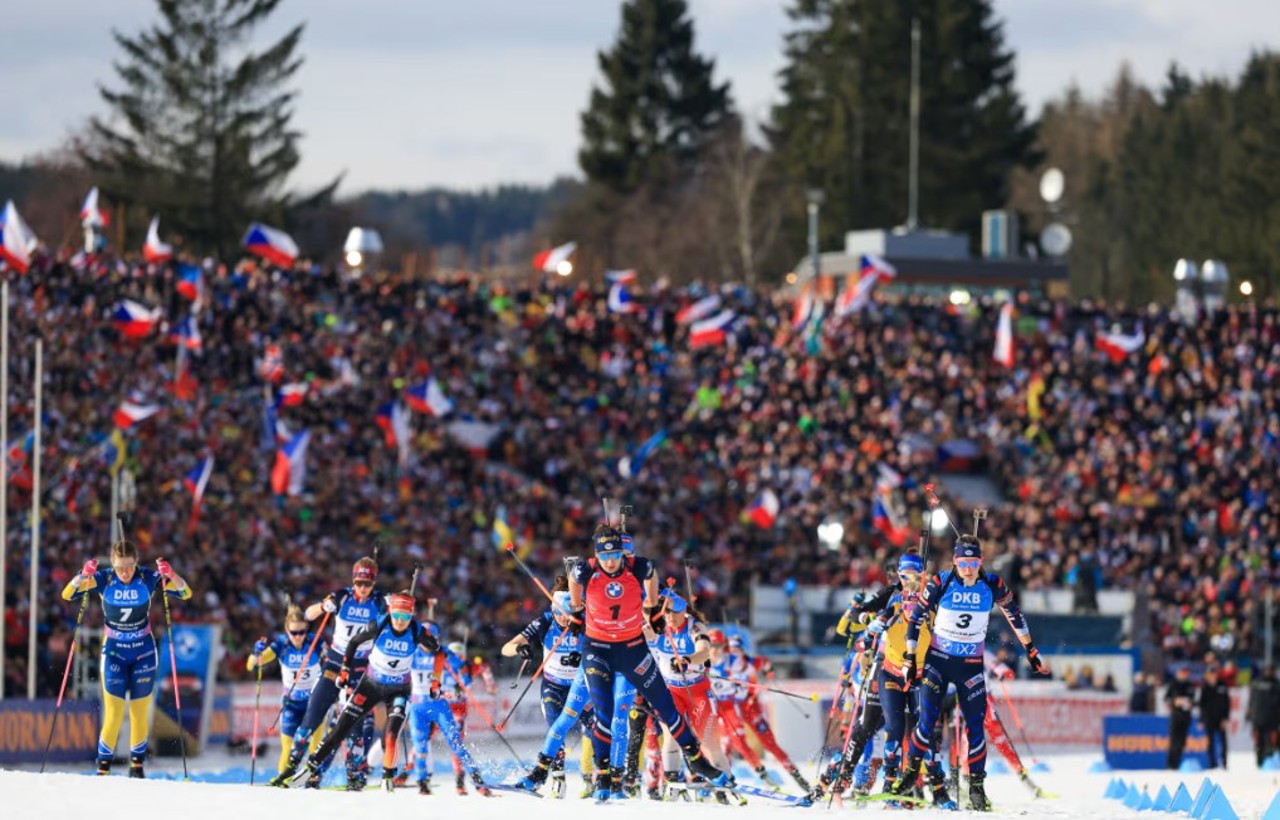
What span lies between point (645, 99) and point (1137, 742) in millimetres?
62674

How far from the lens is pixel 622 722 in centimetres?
2030

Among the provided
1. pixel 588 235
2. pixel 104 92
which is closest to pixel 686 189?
pixel 588 235

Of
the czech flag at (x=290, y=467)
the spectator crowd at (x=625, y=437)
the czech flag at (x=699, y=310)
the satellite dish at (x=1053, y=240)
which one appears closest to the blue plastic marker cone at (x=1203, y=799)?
the spectator crowd at (x=625, y=437)

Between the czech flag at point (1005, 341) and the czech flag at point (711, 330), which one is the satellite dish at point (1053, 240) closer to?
the czech flag at point (1005, 341)

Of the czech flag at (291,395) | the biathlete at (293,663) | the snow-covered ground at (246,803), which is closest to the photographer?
the snow-covered ground at (246,803)

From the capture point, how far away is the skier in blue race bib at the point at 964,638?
60.9 feet

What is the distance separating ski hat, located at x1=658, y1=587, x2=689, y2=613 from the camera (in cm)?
2047

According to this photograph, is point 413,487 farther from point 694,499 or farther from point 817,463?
point 817,463

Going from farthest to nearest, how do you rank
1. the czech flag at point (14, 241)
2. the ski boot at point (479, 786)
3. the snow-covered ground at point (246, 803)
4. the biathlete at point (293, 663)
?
the czech flag at point (14, 241), the biathlete at point (293, 663), the ski boot at point (479, 786), the snow-covered ground at point (246, 803)

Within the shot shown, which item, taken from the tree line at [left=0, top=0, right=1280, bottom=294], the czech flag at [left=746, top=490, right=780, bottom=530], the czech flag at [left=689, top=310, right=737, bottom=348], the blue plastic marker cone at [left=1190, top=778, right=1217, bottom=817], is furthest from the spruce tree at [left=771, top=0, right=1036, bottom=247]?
the blue plastic marker cone at [left=1190, top=778, right=1217, bottom=817]

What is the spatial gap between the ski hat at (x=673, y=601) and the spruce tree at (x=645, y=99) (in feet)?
235

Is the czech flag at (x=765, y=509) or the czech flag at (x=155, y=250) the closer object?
the czech flag at (x=155, y=250)

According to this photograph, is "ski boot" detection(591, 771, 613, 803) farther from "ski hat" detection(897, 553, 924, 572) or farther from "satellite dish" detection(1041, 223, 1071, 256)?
"satellite dish" detection(1041, 223, 1071, 256)

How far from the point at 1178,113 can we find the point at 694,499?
60098 mm
